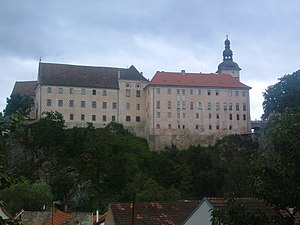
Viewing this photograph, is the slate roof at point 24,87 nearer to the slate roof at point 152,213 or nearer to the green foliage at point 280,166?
the slate roof at point 152,213

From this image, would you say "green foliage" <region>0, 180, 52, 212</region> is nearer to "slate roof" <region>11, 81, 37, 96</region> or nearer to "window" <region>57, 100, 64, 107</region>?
"window" <region>57, 100, 64, 107</region>

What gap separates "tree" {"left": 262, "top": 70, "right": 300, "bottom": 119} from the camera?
5991cm

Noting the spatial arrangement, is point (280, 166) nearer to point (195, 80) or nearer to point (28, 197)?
point (28, 197)

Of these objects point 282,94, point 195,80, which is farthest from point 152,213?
point 195,80

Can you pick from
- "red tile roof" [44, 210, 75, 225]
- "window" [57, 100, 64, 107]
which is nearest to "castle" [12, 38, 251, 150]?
"window" [57, 100, 64, 107]

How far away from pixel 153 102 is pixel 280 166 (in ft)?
233

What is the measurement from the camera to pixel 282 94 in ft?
201

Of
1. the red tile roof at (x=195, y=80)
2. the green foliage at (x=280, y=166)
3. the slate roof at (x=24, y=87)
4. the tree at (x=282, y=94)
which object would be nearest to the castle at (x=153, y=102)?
the red tile roof at (x=195, y=80)

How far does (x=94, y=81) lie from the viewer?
8525 cm

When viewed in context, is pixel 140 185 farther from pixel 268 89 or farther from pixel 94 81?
pixel 94 81

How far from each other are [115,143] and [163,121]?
31.6ft

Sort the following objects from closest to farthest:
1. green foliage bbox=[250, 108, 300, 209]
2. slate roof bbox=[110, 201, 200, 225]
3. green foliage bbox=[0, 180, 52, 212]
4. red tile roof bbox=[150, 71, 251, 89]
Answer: green foliage bbox=[250, 108, 300, 209] < slate roof bbox=[110, 201, 200, 225] < green foliage bbox=[0, 180, 52, 212] < red tile roof bbox=[150, 71, 251, 89]

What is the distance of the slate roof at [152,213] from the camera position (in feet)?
75.3

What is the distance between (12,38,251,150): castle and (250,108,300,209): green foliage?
69.5 metres
